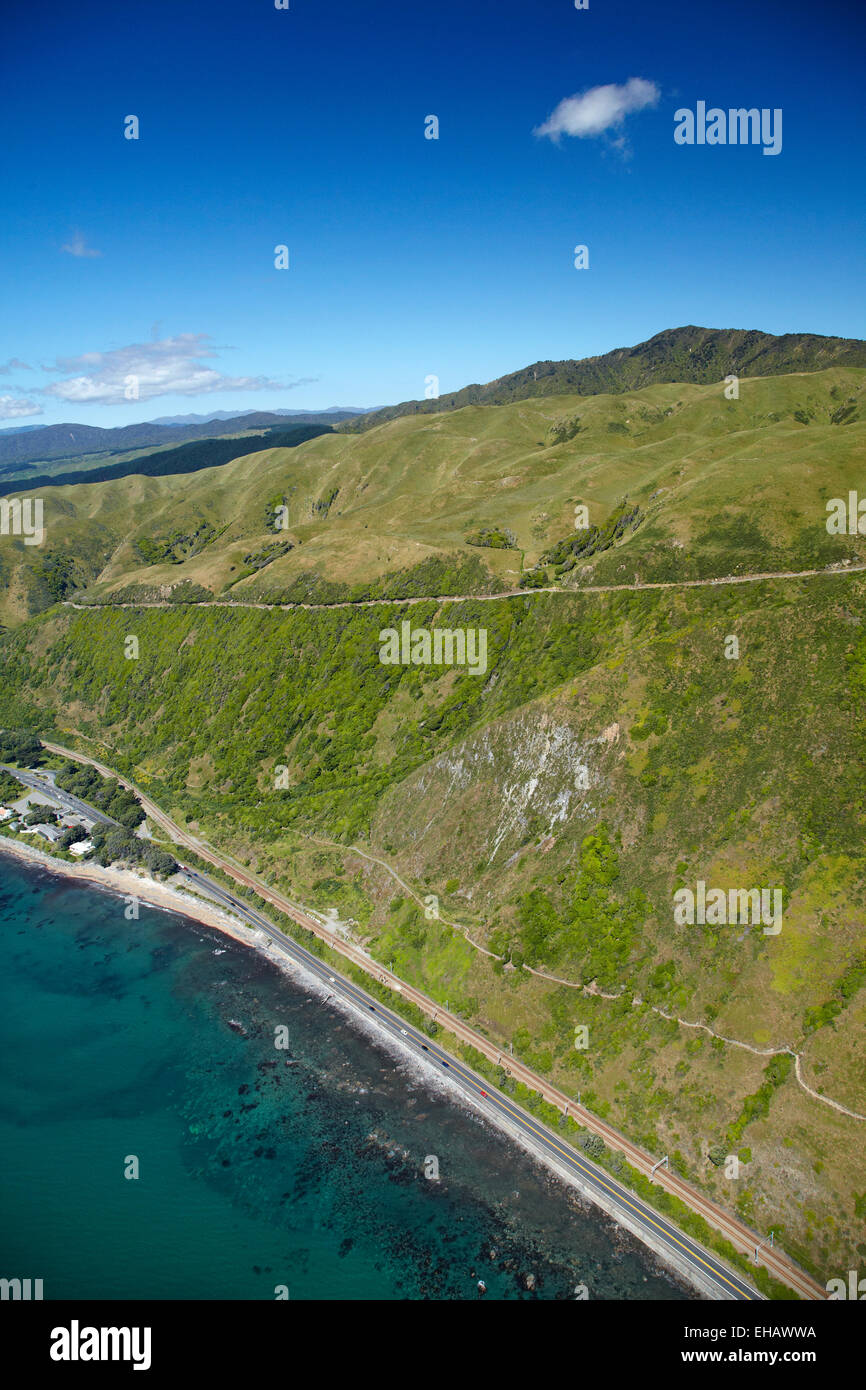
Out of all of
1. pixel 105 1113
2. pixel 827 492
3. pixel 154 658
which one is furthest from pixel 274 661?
pixel 827 492

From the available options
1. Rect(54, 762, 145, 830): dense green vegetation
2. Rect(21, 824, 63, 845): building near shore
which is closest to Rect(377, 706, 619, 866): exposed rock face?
Rect(54, 762, 145, 830): dense green vegetation

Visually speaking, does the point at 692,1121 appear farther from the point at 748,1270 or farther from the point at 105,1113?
the point at 105,1113

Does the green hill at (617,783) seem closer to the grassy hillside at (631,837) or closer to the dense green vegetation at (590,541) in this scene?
the grassy hillside at (631,837)

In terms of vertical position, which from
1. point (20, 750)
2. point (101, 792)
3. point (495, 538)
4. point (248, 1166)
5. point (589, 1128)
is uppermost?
point (495, 538)

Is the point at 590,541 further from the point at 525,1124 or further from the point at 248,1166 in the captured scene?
the point at 248,1166

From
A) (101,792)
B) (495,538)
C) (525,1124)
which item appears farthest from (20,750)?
(525,1124)

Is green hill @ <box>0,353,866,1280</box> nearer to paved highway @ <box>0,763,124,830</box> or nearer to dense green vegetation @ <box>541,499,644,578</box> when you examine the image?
dense green vegetation @ <box>541,499,644,578</box>

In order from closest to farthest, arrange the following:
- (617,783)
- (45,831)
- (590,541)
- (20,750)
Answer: (617,783) < (45,831) < (590,541) < (20,750)
